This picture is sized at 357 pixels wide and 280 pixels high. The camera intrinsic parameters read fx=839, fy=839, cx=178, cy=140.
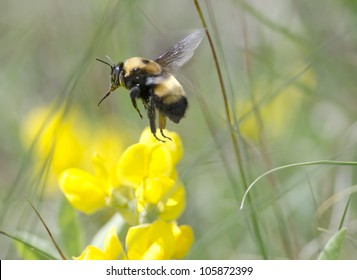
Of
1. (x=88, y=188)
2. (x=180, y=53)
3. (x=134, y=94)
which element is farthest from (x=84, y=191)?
(x=180, y=53)

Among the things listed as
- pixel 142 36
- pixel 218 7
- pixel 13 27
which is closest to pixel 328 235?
pixel 142 36

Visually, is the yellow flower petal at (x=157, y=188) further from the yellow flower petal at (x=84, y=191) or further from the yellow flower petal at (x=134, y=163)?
the yellow flower petal at (x=84, y=191)

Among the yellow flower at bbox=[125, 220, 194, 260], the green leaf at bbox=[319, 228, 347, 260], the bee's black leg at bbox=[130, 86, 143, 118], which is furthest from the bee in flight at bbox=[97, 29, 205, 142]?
the green leaf at bbox=[319, 228, 347, 260]

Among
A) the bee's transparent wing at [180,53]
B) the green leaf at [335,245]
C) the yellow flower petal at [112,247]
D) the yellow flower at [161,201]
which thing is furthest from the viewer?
the bee's transparent wing at [180,53]

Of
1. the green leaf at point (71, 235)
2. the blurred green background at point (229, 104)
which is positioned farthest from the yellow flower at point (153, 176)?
the green leaf at point (71, 235)

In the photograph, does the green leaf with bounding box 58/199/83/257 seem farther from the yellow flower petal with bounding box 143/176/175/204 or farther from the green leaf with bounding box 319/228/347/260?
the green leaf with bounding box 319/228/347/260

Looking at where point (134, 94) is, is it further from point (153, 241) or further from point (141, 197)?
point (153, 241)
